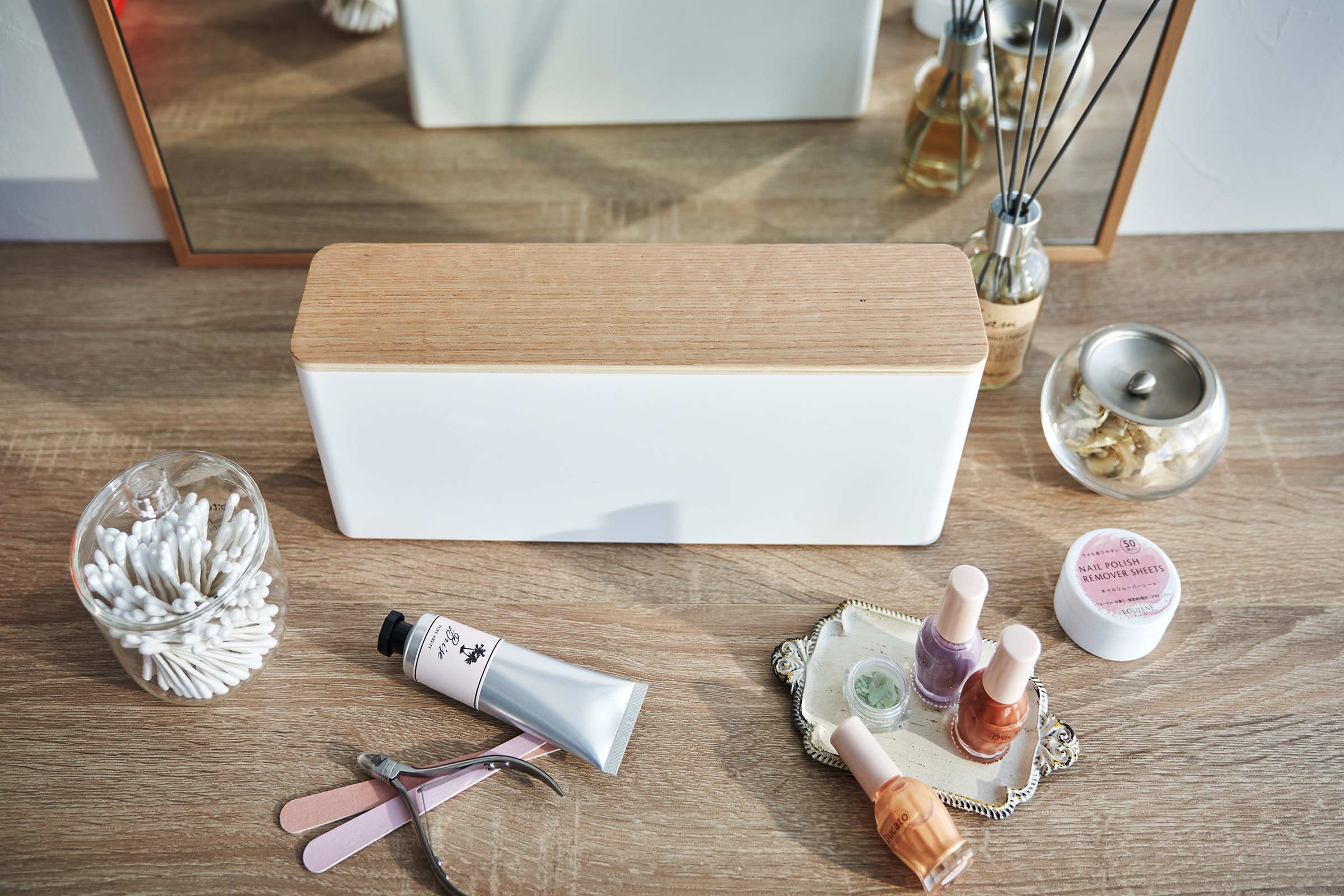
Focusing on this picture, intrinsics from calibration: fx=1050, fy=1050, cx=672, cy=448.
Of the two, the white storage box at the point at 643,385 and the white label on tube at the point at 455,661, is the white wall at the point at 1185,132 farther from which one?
the white label on tube at the point at 455,661

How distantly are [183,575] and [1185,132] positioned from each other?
793 millimetres

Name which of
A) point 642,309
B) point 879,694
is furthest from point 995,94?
point 879,694

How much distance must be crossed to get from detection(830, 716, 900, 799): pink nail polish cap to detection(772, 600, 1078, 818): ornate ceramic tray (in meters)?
0.03

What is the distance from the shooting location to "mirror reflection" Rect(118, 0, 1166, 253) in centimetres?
80

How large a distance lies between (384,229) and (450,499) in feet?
0.97

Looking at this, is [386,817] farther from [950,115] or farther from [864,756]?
[950,115]

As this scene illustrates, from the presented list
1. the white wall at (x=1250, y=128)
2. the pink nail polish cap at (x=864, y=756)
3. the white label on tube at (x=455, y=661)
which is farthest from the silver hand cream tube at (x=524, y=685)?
the white wall at (x=1250, y=128)

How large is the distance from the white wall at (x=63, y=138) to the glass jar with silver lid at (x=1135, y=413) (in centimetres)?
72

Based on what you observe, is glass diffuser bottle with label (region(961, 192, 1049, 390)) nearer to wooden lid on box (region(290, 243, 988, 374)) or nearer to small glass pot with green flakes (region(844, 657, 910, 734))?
wooden lid on box (region(290, 243, 988, 374))

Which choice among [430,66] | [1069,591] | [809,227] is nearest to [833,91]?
[809,227]

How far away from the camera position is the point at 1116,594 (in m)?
0.64

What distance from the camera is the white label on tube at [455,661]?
606 mm

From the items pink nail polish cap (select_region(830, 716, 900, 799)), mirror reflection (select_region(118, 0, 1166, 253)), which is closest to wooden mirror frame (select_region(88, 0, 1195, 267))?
mirror reflection (select_region(118, 0, 1166, 253))

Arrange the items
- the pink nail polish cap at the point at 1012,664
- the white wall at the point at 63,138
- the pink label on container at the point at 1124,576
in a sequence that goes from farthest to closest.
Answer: the white wall at the point at 63,138
the pink label on container at the point at 1124,576
the pink nail polish cap at the point at 1012,664
